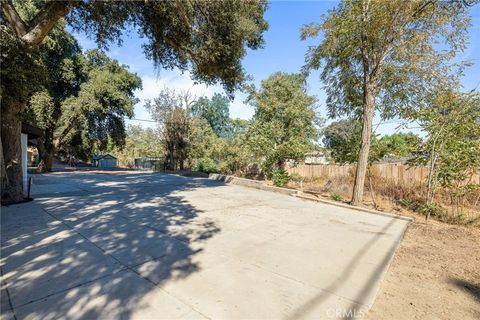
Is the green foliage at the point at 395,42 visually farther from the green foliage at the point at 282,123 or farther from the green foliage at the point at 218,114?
the green foliage at the point at 218,114

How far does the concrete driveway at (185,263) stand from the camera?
7.45 feet

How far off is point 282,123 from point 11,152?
10569 mm

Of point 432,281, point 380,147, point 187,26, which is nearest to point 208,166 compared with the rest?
point 187,26

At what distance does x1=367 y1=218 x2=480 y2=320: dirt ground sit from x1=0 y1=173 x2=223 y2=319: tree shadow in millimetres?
2180

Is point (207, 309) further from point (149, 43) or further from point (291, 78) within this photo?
point (291, 78)

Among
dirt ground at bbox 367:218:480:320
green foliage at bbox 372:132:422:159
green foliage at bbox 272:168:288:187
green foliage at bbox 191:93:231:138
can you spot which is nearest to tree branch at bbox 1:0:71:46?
dirt ground at bbox 367:218:480:320

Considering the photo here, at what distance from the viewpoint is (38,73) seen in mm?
5805

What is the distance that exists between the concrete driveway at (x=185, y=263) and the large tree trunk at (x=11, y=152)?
29.0 inches

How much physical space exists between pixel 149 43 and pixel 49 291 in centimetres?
774

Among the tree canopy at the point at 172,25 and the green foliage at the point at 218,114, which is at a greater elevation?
the green foliage at the point at 218,114

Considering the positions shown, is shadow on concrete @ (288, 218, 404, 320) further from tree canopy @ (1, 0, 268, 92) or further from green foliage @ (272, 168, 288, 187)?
green foliage @ (272, 168, 288, 187)

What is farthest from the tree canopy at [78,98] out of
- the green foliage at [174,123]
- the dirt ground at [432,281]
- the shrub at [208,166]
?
the dirt ground at [432,281]

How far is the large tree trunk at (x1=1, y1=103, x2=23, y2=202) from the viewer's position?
6.12 metres

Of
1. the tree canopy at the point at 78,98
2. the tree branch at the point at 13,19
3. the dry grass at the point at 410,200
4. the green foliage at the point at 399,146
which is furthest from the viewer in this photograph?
the tree canopy at the point at 78,98
